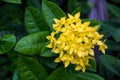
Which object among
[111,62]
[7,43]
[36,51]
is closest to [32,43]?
[36,51]

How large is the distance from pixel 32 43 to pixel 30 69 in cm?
12

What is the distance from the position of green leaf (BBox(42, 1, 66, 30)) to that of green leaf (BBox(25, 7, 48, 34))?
5 centimetres

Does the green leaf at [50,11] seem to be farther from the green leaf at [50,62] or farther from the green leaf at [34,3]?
the green leaf at [34,3]

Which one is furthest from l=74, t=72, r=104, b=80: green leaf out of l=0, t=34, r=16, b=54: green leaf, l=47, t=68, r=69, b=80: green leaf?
l=0, t=34, r=16, b=54: green leaf

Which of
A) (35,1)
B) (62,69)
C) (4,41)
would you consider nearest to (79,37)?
(62,69)

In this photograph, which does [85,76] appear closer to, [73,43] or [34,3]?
[73,43]

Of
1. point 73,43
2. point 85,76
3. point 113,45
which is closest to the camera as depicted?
point 73,43

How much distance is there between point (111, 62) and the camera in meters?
2.06

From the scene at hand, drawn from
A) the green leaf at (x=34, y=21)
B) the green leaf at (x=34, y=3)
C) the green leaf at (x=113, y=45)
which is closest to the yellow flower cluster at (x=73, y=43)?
the green leaf at (x=34, y=21)

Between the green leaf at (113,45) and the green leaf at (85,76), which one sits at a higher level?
the green leaf at (85,76)

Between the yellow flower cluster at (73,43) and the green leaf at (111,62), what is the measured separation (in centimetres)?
47

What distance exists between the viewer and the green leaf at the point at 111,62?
2049mm

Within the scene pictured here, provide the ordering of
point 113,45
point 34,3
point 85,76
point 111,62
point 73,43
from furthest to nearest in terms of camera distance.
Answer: point 113,45, point 34,3, point 111,62, point 85,76, point 73,43

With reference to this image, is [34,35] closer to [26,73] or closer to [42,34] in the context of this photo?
[42,34]
